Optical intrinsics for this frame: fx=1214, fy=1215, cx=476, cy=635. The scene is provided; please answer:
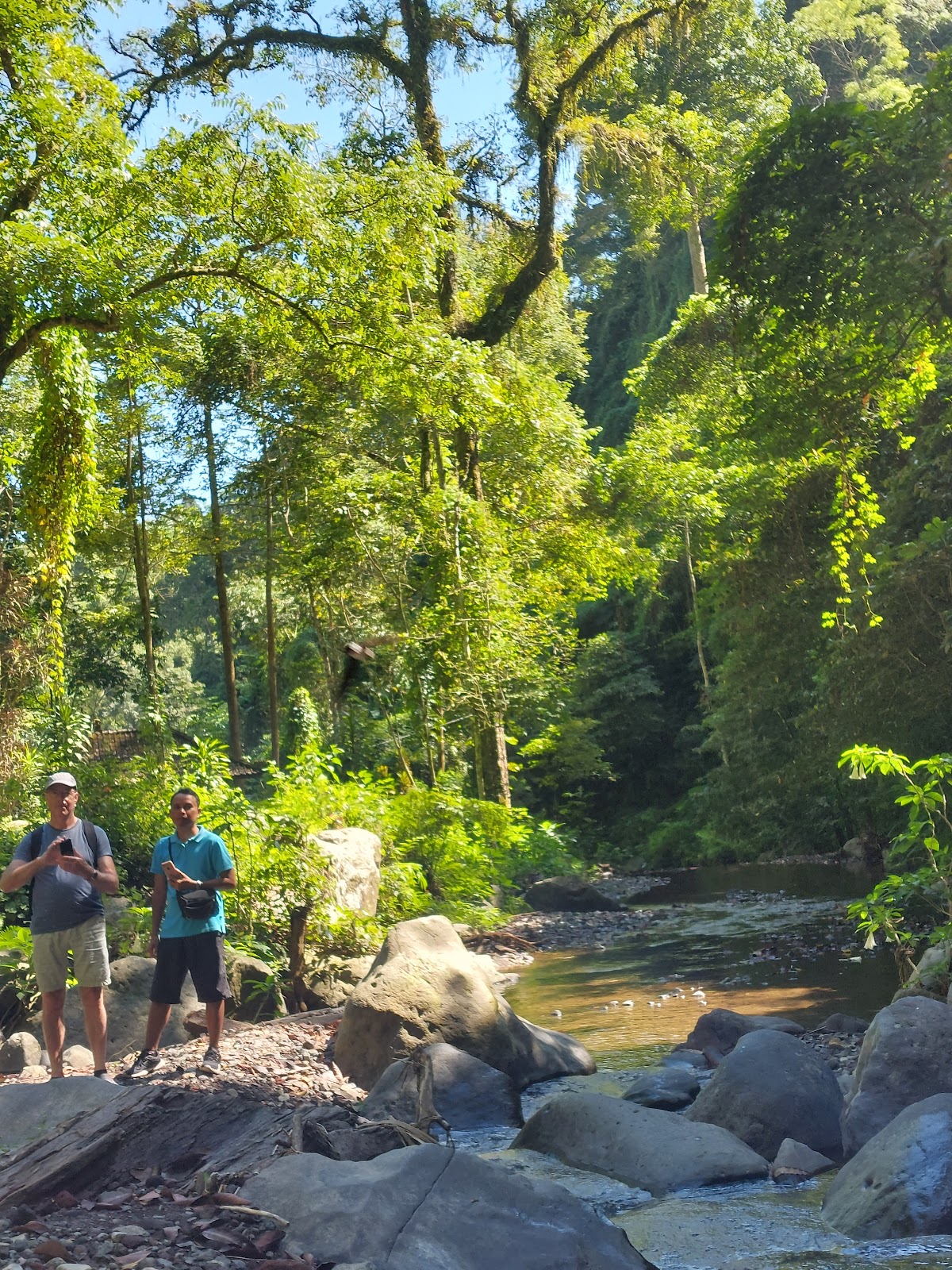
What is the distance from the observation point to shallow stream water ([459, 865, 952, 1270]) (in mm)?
5309

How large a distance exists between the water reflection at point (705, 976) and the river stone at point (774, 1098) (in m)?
1.76

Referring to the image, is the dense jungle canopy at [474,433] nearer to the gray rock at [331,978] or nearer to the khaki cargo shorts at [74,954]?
the gray rock at [331,978]

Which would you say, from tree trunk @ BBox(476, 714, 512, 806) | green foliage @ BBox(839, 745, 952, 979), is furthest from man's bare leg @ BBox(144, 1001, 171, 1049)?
tree trunk @ BBox(476, 714, 512, 806)

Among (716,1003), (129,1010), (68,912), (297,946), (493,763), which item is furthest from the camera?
(493,763)

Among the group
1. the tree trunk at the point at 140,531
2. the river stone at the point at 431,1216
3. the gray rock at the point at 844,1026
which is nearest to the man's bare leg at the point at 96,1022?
the river stone at the point at 431,1216

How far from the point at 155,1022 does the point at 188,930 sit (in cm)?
65

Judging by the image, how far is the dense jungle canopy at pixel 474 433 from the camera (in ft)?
36.8

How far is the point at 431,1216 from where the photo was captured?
15.5ft

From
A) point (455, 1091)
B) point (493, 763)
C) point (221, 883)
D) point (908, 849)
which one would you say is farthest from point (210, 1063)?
point (493, 763)

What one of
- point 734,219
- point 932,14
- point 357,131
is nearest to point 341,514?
point 357,131

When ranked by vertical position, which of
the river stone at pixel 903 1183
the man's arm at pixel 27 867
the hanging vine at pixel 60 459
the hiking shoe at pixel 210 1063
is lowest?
the river stone at pixel 903 1183

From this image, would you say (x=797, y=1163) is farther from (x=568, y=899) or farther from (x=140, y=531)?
(x=140, y=531)

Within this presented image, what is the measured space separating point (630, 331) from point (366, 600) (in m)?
32.8

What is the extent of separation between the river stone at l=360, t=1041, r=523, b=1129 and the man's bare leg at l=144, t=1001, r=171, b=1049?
4.77ft
